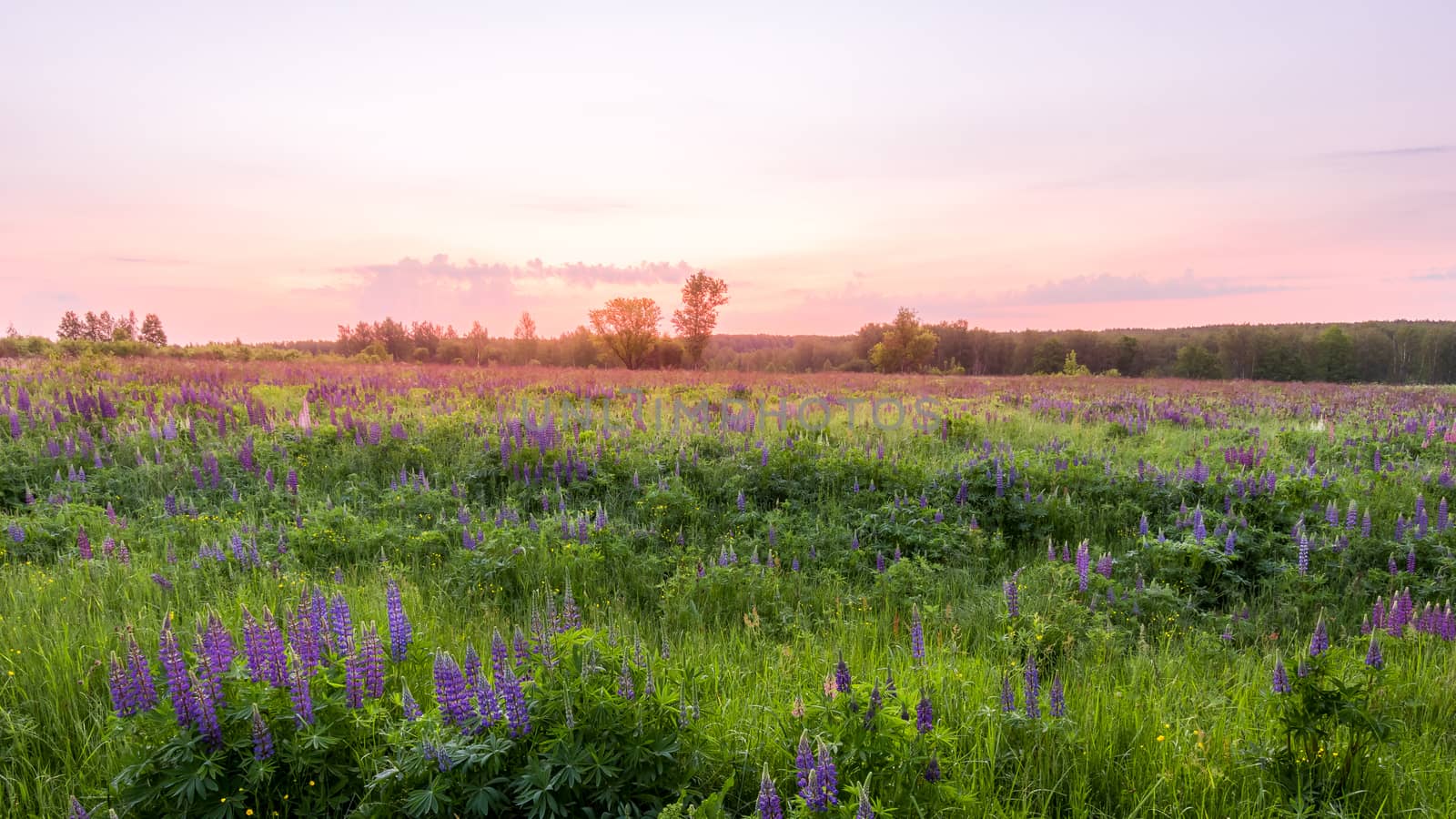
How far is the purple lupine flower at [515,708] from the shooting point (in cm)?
250

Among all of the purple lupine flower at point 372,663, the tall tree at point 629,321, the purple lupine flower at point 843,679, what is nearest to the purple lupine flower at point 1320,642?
the purple lupine flower at point 843,679

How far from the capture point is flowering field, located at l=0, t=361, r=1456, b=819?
258 cm

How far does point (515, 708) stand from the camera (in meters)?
2.51

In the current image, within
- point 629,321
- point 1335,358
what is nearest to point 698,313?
point 629,321

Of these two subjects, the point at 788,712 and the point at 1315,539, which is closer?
the point at 788,712

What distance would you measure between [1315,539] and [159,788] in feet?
28.8

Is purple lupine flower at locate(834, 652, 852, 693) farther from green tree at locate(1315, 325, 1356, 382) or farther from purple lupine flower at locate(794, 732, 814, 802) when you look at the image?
green tree at locate(1315, 325, 1356, 382)

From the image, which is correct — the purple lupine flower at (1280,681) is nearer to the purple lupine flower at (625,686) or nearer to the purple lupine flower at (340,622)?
the purple lupine flower at (625,686)

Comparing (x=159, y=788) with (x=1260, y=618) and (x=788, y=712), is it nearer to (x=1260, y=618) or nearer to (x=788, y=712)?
(x=788, y=712)

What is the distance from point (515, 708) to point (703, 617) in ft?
9.08

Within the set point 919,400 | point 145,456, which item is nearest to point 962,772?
point 145,456

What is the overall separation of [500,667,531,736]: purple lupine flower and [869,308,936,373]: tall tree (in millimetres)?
65768

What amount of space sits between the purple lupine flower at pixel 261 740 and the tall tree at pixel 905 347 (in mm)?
66013

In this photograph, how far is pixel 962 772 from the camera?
9.38ft
